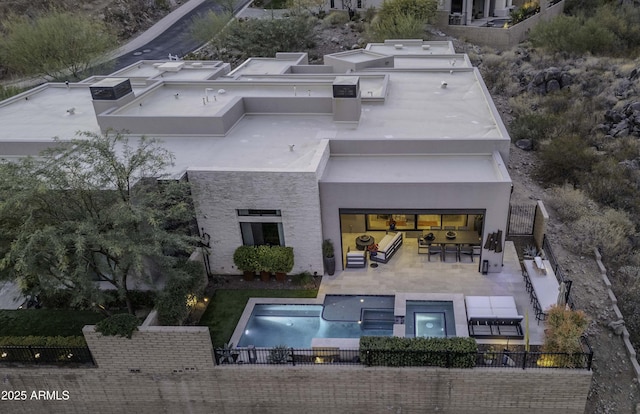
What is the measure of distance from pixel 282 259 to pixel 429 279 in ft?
17.3

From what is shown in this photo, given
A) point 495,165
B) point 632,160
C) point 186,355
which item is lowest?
point 632,160

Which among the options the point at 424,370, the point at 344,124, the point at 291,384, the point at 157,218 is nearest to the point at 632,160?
the point at 344,124

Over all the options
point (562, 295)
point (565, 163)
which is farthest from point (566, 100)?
point (562, 295)

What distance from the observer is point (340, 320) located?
16.3 m

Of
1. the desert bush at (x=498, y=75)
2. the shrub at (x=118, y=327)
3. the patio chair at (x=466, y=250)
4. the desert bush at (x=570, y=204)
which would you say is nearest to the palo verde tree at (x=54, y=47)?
the shrub at (x=118, y=327)

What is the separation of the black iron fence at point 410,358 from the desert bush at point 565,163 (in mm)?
15247

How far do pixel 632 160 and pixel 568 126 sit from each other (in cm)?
522

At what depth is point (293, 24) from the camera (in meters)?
48.4

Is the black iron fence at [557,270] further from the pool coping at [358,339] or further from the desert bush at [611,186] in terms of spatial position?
the desert bush at [611,186]

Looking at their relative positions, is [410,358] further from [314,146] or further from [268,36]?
[268,36]

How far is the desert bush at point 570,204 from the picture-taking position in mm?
22328

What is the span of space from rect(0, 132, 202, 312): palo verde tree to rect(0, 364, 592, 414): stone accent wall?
2743 millimetres

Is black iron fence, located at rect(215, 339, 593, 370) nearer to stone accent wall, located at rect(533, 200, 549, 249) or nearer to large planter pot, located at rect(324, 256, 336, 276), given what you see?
large planter pot, located at rect(324, 256, 336, 276)

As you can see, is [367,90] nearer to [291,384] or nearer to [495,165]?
[495,165]
